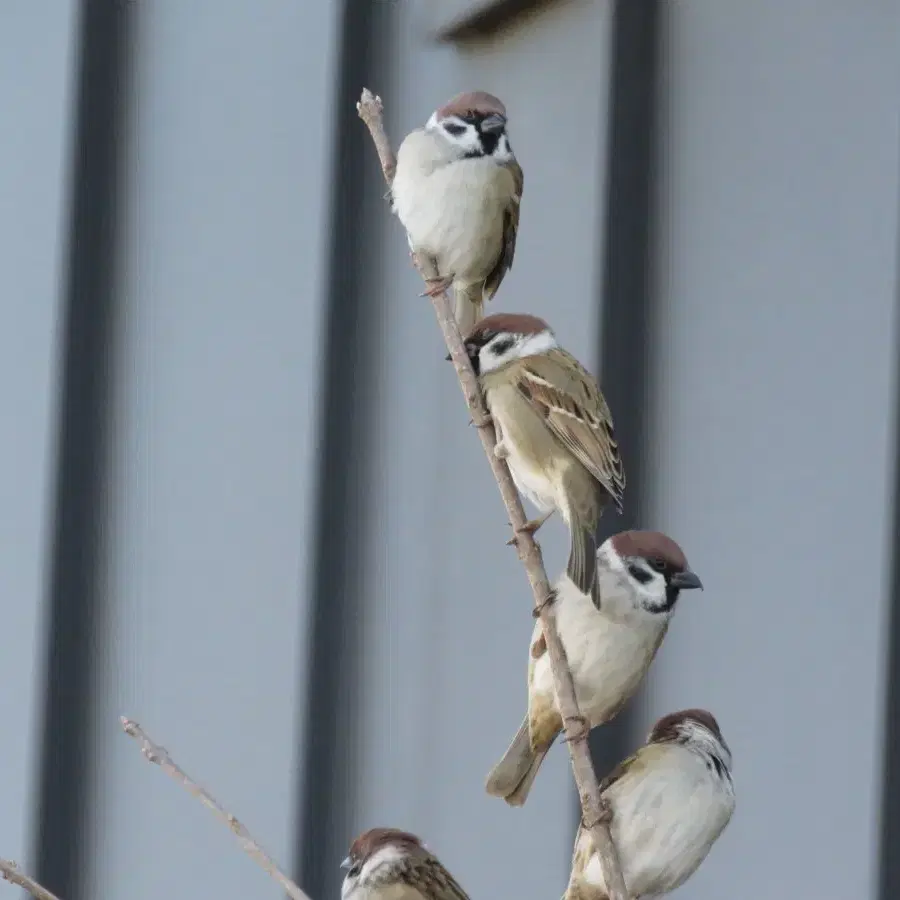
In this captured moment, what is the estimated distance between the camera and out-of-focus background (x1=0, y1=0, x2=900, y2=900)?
5.83ft

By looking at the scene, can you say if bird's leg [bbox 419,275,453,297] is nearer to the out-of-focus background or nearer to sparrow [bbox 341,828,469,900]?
sparrow [bbox 341,828,469,900]

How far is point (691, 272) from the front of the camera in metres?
1.85

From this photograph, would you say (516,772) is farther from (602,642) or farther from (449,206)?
(449,206)

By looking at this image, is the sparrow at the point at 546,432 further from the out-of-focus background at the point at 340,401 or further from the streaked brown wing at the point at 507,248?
the out-of-focus background at the point at 340,401

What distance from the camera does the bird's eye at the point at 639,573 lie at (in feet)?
3.27

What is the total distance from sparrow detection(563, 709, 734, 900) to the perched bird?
1.18 feet

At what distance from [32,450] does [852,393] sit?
3.33ft

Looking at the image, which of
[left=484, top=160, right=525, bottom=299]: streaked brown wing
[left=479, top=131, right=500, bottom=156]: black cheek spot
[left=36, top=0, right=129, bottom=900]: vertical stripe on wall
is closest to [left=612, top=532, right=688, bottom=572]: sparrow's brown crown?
[left=484, top=160, right=525, bottom=299]: streaked brown wing

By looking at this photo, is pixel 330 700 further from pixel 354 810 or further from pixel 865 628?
pixel 865 628

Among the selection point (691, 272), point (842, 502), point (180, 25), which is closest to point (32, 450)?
point (180, 25)

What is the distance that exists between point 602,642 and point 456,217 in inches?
13.9

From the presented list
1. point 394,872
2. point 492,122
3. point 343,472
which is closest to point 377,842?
point 394,872

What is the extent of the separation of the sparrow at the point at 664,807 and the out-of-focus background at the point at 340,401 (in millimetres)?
681

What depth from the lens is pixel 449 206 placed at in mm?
1173
